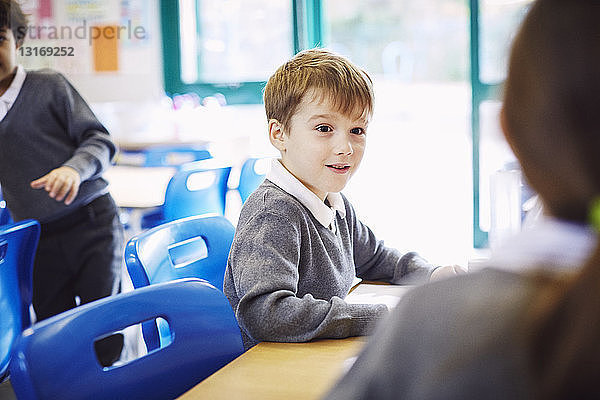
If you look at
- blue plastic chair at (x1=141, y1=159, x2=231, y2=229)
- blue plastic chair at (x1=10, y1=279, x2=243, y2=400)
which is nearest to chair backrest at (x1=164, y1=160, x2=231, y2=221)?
blue plastic chair at (x1=141, y1=159, x2=231, y2=229)

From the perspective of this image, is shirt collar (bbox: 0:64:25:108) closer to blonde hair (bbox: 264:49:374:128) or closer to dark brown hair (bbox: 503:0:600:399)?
blonde hair (bbox: 264:49:374:128)

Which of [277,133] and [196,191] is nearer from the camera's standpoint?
[277,133]

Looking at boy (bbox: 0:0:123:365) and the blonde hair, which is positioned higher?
the blonde hair

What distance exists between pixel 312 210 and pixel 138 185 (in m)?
2.10

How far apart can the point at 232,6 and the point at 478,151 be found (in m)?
2.04

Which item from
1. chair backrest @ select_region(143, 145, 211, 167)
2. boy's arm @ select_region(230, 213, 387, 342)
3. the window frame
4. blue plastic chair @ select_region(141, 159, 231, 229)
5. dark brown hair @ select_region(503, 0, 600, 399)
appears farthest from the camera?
the window frame

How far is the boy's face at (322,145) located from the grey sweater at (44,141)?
0.96 m

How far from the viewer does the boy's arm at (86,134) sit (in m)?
2.25

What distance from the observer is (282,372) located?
3.43 ft

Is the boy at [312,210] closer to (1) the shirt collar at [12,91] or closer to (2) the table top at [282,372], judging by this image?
(2) the table top at [282,372]

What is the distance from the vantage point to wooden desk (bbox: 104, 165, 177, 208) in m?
3.06

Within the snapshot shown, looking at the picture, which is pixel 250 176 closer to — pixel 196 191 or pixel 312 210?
pixel 196 191

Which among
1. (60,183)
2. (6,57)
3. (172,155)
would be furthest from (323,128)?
(172,155)

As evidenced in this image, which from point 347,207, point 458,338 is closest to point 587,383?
point 458,338
